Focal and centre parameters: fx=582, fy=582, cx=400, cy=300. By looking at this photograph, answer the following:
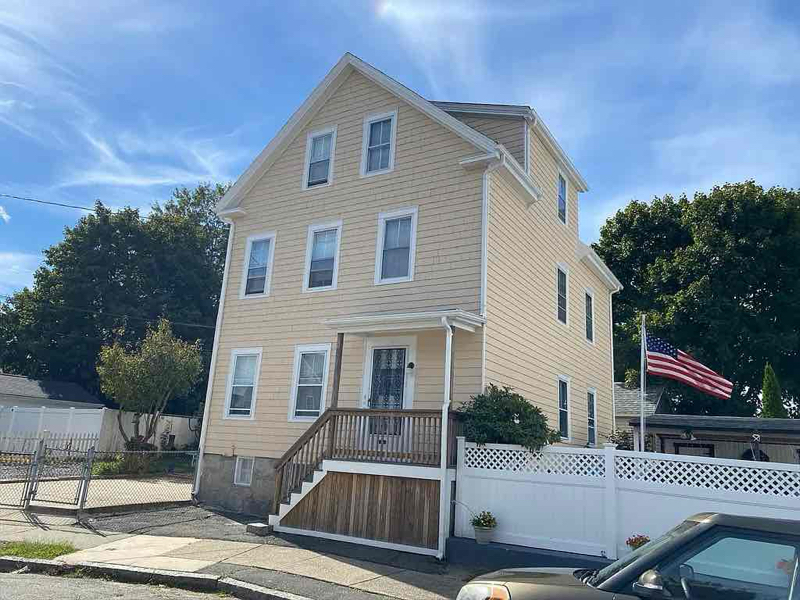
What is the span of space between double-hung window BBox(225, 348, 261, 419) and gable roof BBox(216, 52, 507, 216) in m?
4.26

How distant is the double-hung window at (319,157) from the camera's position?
15.1 metres

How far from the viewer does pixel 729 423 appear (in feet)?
49.9

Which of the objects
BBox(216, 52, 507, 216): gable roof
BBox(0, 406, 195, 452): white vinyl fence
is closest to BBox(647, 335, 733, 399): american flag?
BBox(216, 52, 507, 216): gable roof

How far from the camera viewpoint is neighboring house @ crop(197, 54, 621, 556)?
10867 millimetres

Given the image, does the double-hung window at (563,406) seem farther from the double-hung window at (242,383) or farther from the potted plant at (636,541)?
the double-hung window at (242,383)

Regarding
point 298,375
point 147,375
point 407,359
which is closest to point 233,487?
point 298,375

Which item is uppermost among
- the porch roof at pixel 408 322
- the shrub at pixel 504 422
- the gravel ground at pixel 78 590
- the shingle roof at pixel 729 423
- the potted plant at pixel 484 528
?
the porch roof at pixel 408 322

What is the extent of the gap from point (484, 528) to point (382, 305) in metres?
5.40

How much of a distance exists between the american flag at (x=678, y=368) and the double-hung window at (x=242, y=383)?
9.33 metres

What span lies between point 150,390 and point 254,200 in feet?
40.5

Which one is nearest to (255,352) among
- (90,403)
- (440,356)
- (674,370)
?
(440,356)

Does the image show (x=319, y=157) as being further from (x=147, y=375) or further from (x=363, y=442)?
(x=147, y=375)

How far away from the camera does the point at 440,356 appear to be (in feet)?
39.0

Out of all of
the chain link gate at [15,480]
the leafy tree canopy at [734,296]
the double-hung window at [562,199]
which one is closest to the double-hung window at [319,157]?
the double-hung window at [562,199]
